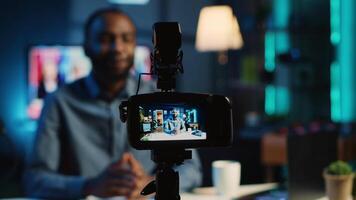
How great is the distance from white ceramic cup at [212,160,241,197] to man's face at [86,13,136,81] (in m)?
0.68

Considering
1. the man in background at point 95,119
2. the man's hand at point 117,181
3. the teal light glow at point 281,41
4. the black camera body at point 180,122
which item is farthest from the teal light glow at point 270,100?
the black camera body at point 180,122

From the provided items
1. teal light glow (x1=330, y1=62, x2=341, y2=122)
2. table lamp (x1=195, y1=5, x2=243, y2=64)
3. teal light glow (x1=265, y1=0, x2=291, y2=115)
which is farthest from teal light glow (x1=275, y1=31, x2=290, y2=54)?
table lamp (x1=195, y1=5, x2=243, y2=64)

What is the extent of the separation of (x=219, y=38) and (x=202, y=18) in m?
0.21

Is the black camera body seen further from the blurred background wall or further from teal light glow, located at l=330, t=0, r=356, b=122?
teal light glow, located at l=330, t=0, r=356, b=122

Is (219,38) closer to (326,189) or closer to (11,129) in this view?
(11,129)

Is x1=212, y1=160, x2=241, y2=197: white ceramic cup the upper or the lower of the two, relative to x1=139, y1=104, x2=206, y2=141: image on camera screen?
lower

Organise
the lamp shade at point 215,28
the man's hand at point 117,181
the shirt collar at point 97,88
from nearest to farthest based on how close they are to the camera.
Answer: the man's hand at point 117,181
the shirt collar at point 97,88
the lamp shade at point 215,28

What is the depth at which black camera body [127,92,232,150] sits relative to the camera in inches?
40.0

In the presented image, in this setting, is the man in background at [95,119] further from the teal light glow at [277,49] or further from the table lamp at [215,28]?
the teal light glow at [277,49]

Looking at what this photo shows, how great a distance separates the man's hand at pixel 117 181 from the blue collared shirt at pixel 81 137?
0.33 meters

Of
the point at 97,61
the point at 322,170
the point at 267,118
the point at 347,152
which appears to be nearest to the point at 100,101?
the point at 97,61

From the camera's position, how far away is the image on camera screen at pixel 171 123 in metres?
1.03

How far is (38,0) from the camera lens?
4242 millimetres

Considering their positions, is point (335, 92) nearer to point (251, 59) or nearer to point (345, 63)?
point (345, 63)
